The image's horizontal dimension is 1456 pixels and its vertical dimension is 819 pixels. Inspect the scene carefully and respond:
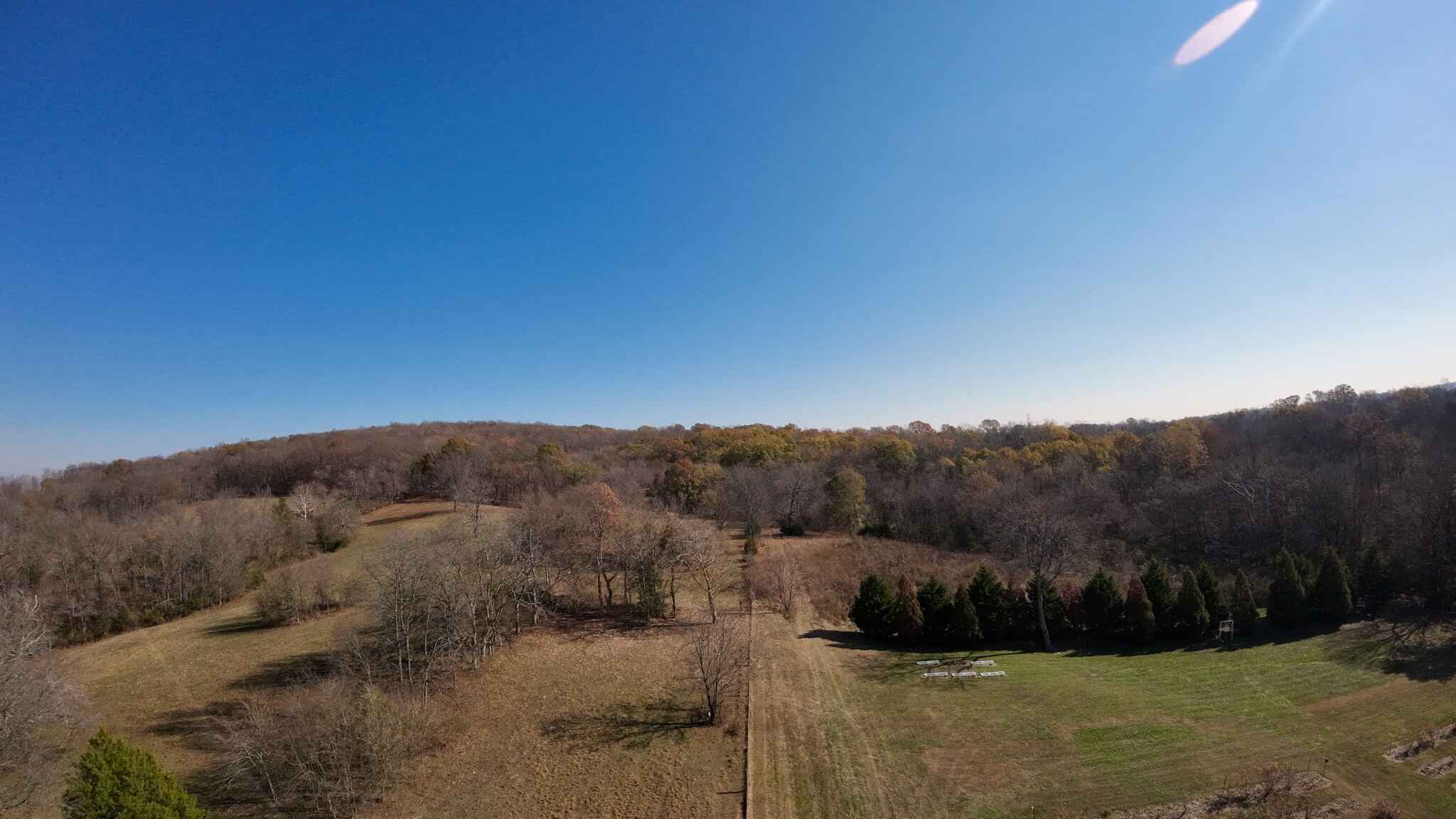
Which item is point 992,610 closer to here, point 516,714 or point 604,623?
point 604,623

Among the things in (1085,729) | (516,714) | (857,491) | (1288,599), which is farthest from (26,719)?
(1288,599)

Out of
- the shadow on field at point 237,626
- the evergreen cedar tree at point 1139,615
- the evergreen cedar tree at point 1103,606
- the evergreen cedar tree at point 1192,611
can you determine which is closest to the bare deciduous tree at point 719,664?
the evergreen cedar tree at point 1103,606

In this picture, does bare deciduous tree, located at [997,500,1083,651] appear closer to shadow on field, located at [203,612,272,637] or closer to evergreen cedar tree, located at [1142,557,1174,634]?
evergreen cedar tree, located at [1142,557,1174,634]

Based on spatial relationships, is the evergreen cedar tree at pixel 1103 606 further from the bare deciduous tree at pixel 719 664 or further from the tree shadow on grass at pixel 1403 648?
the bare deciduous tree at pixel 719 664

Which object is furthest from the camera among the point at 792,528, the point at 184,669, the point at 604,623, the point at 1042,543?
the point at 792,528

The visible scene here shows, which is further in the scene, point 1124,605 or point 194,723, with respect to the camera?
point 1124,605

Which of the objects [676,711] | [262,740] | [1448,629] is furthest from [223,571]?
[1448,629]
